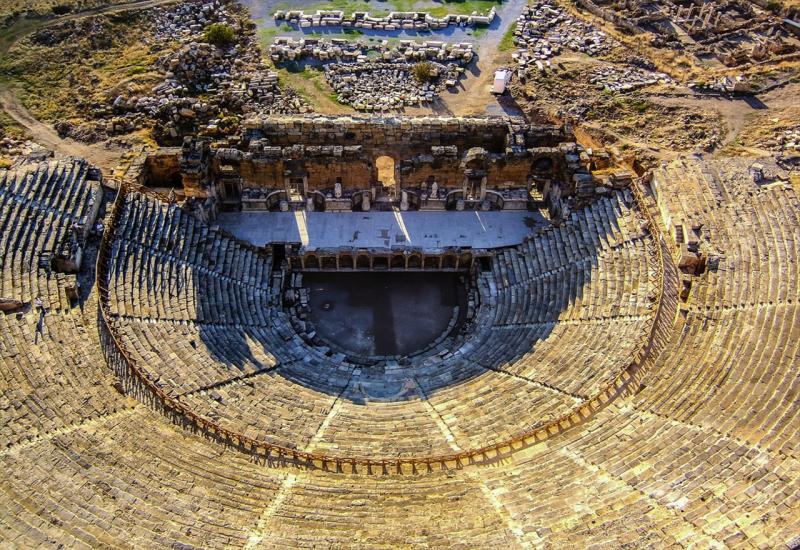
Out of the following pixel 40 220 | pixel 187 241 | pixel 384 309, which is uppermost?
pixel 40 220

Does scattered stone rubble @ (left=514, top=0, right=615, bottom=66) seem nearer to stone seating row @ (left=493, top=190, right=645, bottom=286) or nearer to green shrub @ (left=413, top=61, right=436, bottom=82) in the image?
green shrub @ (left=413, top=61, right=436, bottom=82)

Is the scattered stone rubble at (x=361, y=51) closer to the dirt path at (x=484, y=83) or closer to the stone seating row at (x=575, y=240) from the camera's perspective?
the dirt path at (x=484, y=83)

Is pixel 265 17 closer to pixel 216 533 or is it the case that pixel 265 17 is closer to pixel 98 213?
pixel 98 213

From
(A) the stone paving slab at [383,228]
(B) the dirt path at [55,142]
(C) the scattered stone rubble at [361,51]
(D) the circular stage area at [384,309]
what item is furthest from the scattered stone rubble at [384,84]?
(D) the circular stage area at [384,309]

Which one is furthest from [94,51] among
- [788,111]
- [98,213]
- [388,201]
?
[788,111]

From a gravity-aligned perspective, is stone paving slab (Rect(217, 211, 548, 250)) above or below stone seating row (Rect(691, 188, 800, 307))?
below

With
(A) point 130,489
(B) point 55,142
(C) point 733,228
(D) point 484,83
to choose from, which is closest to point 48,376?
(A) point 130,489

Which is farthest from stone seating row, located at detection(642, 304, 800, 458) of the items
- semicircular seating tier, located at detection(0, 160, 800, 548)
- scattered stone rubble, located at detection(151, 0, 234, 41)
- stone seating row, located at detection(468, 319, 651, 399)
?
scattered stone rubble, located at detection(151, 0, 234, 41)

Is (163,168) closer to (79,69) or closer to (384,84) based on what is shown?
(384,84)
